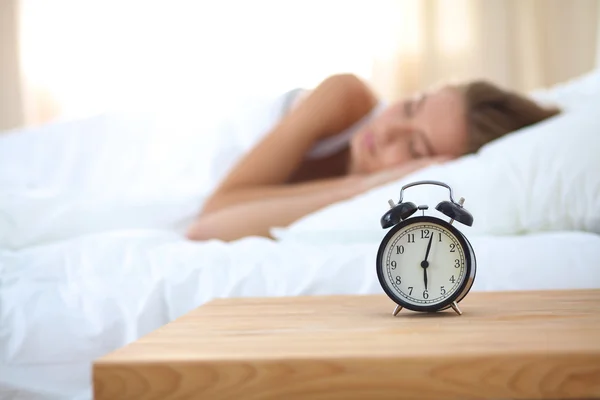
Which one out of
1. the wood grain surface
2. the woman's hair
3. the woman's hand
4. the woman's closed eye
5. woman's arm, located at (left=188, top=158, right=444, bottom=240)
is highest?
the woman's hair

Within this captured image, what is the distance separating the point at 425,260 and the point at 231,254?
1.52 ft

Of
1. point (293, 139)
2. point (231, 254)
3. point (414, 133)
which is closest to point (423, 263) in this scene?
point (231, 254)

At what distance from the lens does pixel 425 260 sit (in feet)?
2.66

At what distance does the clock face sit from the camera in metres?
0.80

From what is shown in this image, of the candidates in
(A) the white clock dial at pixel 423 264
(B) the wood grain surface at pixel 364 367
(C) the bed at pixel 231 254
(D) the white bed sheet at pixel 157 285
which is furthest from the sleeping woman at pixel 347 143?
(B) the wood grain surface at pixel 364 367

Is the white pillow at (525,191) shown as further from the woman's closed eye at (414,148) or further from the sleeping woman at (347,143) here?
the woman's closed eye at (414,148)

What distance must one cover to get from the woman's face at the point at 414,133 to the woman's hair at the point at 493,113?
2 cm

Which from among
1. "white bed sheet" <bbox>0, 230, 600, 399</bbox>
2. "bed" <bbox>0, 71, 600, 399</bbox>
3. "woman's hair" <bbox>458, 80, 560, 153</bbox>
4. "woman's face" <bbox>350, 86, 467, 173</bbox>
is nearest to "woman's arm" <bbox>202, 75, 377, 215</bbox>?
"woman's face" <bbox>350, 86, 467, 173</bbox>

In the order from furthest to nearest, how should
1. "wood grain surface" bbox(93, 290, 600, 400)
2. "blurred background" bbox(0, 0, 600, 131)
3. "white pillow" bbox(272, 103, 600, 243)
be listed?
A: "blurred background" bbox(0, 0, 600, 131)
"white pillow" bbox(272, 103, 600, 243)
"wood grain surface" bbox(93, 290, 600, 400)

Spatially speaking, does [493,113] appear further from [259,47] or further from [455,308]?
[259,47]

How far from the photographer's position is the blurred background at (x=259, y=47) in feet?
11.1

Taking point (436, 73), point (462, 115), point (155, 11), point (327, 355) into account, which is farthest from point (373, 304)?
point (155, 11)

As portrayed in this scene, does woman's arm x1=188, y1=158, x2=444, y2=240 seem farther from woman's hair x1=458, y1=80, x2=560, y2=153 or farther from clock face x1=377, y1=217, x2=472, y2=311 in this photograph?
clock face x1=377, y1=217, x2=472, y2=311

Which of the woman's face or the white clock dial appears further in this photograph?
the woman's face
